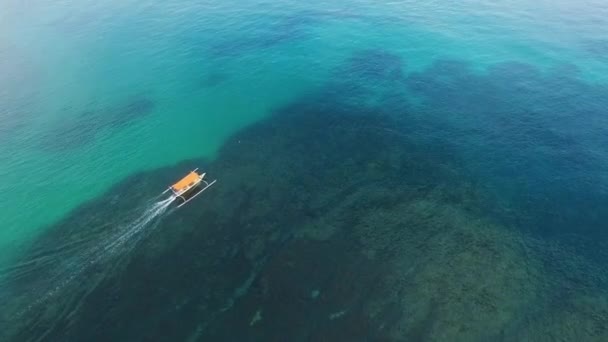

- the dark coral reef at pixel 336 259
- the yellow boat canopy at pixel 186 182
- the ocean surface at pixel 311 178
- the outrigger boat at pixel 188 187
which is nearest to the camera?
the dark coral reef at pixel 336 259

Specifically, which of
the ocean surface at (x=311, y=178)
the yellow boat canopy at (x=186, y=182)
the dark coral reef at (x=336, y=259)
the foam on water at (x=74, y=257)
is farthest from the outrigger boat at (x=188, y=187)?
the foam on water at (x=74, y=257)

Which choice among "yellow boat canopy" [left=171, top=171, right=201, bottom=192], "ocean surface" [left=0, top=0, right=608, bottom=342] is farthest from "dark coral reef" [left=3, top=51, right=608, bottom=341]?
"yellow boat canopy" [left=171, top=171, right=201, bottom=192]

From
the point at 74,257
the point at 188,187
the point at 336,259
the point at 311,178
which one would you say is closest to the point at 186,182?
the point at 188,187

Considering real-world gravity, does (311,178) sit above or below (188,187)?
below

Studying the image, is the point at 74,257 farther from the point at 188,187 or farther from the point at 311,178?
the point at 311,178

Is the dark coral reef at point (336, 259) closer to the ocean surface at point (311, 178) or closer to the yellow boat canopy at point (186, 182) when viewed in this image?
the ocean surface at point (311, 178)

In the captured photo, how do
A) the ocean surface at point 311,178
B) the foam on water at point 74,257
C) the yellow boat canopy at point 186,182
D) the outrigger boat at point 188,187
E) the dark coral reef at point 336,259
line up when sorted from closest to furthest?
the dark coral reef at point 336,259 < the ocean surface at point 311,178 < the foam on water at point 74,257 < the outrigger boat at point 188,187 < the yellow boat canopy at point 186,182

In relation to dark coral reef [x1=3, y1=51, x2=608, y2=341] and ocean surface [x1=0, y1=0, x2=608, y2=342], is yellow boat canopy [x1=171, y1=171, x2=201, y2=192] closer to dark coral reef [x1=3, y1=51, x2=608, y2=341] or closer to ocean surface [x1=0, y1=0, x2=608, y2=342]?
ocean surface [x1=0, y1=0, x2=608, y2=342]
